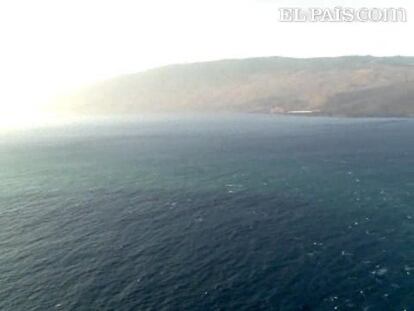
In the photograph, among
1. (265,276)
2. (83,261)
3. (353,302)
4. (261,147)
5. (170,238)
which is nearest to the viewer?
(353,302)

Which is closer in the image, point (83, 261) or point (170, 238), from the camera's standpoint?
point (83, 261)

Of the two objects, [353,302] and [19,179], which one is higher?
[19,179]

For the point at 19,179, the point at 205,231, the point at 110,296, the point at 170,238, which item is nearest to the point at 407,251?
the point at 205,231

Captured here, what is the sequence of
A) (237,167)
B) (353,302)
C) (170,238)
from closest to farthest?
(353,302)
(170,238)
(237,167)

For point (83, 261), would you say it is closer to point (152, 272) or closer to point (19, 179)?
point (152, 272)

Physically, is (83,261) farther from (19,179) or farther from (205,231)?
(19,179)

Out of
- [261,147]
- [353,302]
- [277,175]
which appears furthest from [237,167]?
[353,302]
